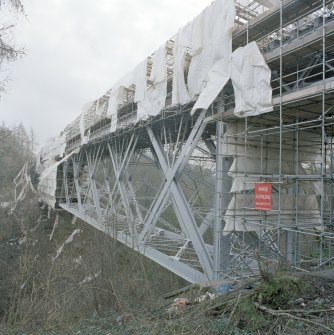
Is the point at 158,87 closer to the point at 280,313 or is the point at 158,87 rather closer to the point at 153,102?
the point at 153,102

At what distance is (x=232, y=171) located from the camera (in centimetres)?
903

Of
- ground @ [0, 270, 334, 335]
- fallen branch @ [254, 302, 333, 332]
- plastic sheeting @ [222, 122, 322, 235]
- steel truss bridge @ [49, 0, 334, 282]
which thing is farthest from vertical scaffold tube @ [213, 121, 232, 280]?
fallen branch @ [254, 302, 333, 332]

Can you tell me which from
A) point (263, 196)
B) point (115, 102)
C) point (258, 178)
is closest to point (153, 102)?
point (115, 102)

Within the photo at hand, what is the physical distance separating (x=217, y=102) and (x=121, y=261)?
7636 mm

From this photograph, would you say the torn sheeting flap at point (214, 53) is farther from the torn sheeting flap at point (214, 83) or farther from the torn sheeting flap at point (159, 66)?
the torn sheeting flap at point (159, 66)

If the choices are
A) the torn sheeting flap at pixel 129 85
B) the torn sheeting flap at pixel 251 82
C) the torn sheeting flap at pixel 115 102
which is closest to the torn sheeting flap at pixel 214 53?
the torn sheeting flap at pixel 251 82

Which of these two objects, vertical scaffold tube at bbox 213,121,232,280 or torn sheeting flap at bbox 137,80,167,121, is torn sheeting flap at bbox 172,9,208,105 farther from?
vertical scaffold tube at bbox 213,121,232,280

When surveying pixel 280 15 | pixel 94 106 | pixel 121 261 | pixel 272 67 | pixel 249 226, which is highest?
pixel 94 106

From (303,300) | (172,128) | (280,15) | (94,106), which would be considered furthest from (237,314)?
(94,106)

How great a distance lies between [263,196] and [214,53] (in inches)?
149

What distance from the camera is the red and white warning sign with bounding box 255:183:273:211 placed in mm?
8156

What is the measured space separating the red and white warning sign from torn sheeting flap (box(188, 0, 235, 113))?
228 centimetres

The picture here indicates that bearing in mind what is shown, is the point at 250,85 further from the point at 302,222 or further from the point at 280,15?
the point at 302,222

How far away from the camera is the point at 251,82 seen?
825 centimetres
